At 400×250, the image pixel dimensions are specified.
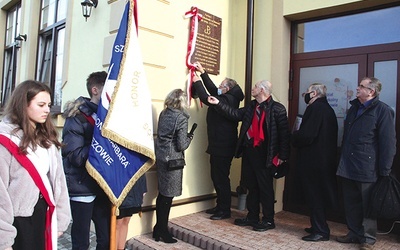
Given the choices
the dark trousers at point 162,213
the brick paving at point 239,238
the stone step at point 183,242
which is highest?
the dark trousers at point 162,213

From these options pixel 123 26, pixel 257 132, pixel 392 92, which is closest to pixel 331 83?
pixel 392 92

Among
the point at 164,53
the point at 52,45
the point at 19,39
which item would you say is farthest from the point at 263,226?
the point at 19,39

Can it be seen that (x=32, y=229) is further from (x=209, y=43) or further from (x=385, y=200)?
(x=209, y=43)

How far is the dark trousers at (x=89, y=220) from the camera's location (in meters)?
2.72

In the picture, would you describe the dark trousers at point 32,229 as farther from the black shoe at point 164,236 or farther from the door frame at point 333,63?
the door frame at point 333,63

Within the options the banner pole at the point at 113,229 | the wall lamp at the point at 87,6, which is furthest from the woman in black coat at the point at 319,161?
the wall lamp at the point at 87,6

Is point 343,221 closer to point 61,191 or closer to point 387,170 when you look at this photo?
point 387,170

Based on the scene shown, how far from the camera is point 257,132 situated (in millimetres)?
3924

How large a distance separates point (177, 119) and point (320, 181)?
170 centimetres

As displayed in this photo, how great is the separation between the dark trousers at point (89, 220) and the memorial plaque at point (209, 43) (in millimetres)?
2382

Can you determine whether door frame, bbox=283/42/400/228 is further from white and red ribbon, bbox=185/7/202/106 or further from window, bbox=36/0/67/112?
window, bbox=36/0/67/112

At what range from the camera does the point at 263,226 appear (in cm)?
390

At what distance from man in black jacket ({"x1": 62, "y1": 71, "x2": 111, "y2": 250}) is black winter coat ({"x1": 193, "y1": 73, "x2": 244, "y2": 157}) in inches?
67.9

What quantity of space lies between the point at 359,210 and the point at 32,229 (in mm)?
3096
